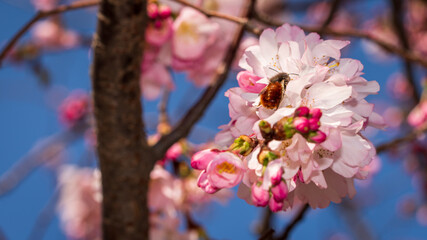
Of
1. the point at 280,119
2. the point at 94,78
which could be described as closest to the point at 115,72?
the point at 94,78

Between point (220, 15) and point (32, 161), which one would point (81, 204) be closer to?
point (32, 161)

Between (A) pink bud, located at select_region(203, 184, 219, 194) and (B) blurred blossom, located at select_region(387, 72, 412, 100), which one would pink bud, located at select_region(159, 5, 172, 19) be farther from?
(B) blurred blossom, located at select_region(387, 72, 412, 100)

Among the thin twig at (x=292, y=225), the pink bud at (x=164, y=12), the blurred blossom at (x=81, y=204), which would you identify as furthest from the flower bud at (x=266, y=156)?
the blurred blossom at (x=81, y=204)

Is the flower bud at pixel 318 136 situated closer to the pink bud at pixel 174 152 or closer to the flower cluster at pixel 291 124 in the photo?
the flower cluster at pixel 291 124

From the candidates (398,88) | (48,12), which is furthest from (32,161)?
(398,88)

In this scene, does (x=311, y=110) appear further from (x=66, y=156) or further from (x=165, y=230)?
(x=66, y=156)

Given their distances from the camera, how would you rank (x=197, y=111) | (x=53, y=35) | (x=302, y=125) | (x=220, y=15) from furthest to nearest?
1. (x=53, y=35)
2. (x=197, y=111)
3. (x=220, y=15)
4. (x=302, y=125)
